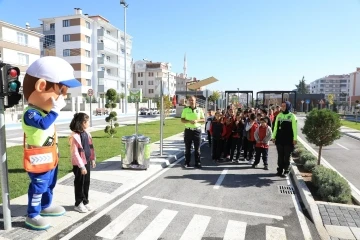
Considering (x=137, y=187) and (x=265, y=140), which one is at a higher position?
(x=265, y=140)

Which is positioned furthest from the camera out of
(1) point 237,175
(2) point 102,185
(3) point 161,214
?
(1) point 237,175

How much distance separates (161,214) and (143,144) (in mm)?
3048

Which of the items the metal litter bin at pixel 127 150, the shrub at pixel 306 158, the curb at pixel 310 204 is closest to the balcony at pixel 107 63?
the metal litter bin at pixel 127 150

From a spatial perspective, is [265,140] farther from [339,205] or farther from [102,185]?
[102,185]

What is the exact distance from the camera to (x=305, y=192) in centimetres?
594

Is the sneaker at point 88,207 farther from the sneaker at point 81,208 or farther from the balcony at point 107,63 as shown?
the balcony at point 107,63

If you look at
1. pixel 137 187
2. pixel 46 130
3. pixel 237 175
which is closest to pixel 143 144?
pixel 137 187

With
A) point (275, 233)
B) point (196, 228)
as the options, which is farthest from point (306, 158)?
point (196, 228)

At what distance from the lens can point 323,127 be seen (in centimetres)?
759

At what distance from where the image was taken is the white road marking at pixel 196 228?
4.20 metres

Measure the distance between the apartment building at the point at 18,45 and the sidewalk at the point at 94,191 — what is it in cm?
2864

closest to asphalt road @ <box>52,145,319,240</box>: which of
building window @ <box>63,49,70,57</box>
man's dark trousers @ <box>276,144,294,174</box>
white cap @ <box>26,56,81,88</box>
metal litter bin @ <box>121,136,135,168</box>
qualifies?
man's dark trousers @ <box>276,144,294,174</box>

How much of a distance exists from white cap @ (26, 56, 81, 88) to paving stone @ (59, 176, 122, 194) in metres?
2.76

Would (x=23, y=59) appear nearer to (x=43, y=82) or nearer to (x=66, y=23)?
(x=66, y=23)
